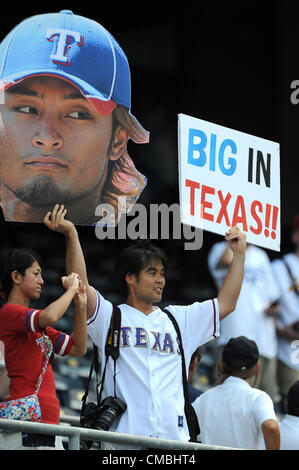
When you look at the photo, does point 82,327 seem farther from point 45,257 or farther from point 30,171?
A: point 45,257

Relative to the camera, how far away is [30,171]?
5027 millimetres

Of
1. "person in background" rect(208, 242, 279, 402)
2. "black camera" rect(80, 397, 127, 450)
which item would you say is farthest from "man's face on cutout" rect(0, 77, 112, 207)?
"person in background" rect(208, 242, 279, 402)

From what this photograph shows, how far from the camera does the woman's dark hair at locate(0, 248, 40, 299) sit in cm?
482

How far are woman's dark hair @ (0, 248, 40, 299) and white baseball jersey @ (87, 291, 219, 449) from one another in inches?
15.9

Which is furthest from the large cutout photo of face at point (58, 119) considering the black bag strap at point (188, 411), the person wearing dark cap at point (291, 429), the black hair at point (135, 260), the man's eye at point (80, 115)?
the person wearing dark cap at point (291, 429)

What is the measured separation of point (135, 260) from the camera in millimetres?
5148

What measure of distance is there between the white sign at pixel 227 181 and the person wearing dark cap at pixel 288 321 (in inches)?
96.3

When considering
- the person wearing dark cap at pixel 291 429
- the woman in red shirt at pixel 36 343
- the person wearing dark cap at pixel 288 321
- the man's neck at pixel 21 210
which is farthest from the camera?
the person wearing dark cap at pixel 288 321

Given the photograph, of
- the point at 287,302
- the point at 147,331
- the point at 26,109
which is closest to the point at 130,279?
the point at 147,331

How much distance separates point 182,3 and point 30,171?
833cm

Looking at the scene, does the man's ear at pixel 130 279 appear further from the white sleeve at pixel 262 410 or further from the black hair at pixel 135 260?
the white sleeve at pixel 262 410

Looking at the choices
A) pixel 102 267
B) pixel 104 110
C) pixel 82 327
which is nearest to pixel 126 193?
pixel 104 110

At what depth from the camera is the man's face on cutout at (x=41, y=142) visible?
502cm

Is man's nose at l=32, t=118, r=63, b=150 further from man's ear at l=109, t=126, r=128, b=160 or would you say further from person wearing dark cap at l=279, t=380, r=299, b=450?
person wearing dark cap at l=279, t=380, r=299, b=450
